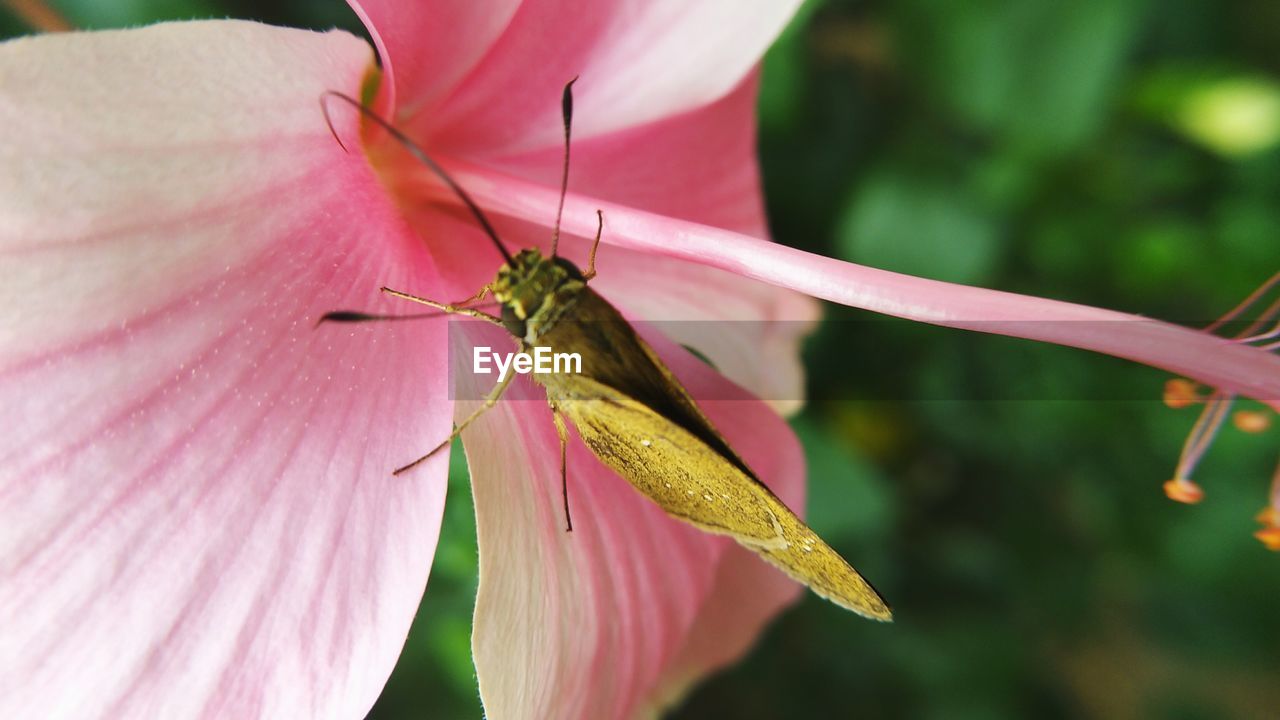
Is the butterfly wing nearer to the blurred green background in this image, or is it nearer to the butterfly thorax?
the butterfly thorax

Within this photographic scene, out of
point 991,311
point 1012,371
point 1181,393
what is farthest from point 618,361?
point 1012,371

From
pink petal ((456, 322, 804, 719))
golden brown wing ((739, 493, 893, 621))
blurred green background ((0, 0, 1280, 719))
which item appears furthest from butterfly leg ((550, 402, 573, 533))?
blurred green background ((0, 0, 1280, 719))

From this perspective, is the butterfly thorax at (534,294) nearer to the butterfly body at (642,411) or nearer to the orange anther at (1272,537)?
the butterfly body at (642,411)

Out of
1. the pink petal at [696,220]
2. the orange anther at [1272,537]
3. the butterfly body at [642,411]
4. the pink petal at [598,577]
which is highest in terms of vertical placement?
the pink petal at [696,220]

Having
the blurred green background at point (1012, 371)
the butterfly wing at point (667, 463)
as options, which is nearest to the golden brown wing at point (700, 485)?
the butterfly wing at point (667, 463)

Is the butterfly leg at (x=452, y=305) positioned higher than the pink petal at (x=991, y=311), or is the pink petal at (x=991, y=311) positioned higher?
the pink petal at (x=991, y=311)
